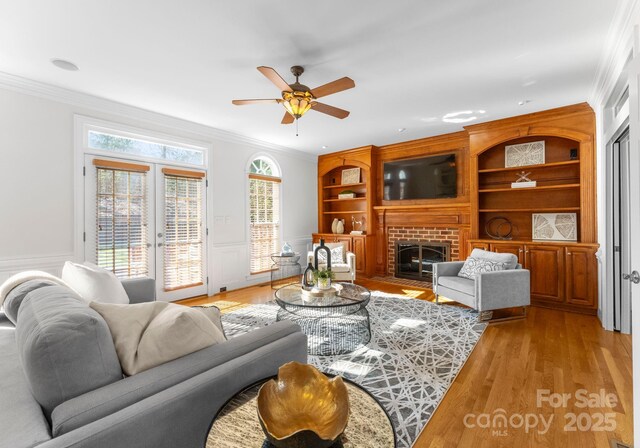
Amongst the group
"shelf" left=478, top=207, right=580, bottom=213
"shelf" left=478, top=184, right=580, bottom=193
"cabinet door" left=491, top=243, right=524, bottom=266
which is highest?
"shelf" left=478, top=184, right=580, bottom=193

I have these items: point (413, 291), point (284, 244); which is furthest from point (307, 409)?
point (284, 244)

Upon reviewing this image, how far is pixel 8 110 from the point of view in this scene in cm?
311

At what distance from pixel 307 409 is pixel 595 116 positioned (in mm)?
4826

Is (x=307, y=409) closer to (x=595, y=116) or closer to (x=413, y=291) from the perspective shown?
(x=413, y=291)

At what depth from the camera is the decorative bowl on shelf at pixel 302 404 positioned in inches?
39.2

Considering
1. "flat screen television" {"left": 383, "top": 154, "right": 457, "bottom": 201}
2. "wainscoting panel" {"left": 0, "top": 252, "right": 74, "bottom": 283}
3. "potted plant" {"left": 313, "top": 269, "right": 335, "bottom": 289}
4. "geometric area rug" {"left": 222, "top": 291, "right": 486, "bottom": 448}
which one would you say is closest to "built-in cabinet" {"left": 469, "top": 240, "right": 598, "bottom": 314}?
"geometric area rug" {"left": 222, "top": 291, "right": 486, "bottom": 448}

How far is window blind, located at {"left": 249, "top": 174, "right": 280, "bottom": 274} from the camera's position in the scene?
5.66m

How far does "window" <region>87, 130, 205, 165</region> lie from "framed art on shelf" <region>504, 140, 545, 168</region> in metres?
4.68

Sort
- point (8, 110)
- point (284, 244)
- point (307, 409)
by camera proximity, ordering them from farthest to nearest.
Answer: point (284, 244)
point (8, 110)
point (307, 409)

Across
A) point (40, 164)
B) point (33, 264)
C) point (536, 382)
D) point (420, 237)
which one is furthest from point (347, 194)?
point (33, 264)

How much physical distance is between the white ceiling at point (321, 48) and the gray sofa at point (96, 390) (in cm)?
212

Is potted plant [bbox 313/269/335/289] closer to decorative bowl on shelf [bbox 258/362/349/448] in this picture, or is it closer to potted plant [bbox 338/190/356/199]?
decorative bowl on shelf [bbox 258/362/349/448]

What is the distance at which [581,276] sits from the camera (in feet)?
12.5

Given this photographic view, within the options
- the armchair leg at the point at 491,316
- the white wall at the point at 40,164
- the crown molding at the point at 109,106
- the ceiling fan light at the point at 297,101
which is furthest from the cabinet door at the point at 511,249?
the white wall at the point at 40,164
